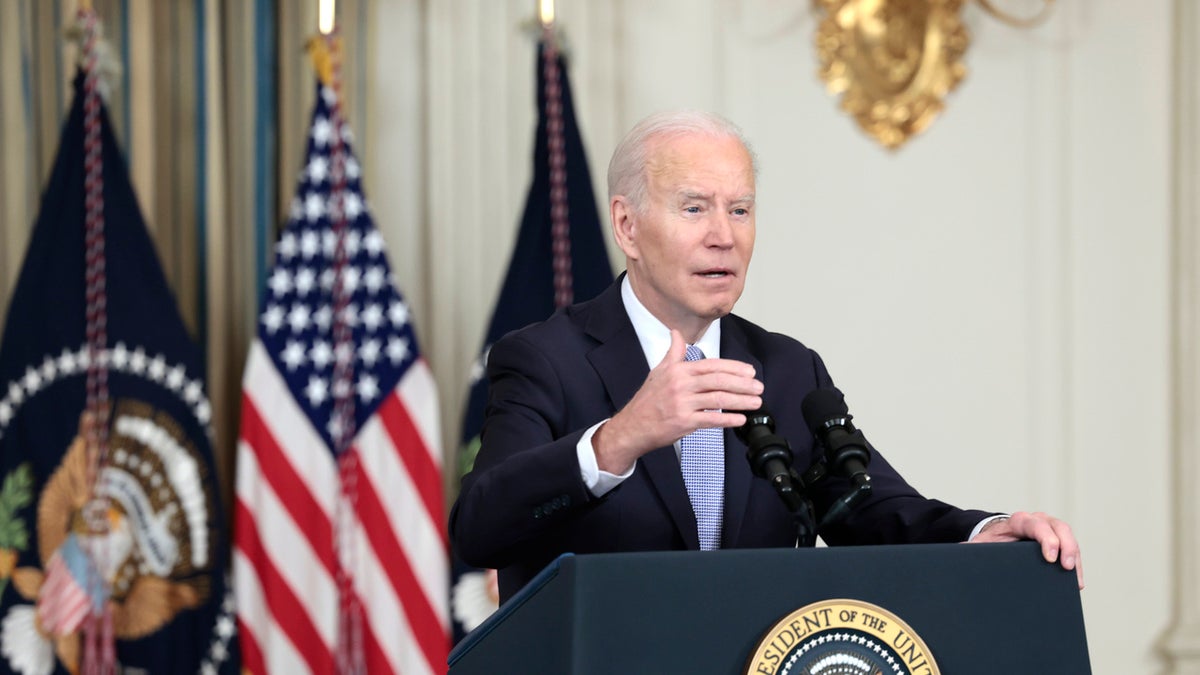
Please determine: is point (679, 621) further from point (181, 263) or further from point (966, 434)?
point (966, 434)

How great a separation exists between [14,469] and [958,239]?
3.29 metres

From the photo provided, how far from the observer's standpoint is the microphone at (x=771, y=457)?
177 centimetres

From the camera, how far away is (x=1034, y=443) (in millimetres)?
5297

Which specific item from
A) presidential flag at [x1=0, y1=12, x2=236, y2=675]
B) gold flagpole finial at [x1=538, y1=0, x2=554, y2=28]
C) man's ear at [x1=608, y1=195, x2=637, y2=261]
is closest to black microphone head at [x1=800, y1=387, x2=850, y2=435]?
man's ear at [x1=608, y1=195, x2=637, y2=261]

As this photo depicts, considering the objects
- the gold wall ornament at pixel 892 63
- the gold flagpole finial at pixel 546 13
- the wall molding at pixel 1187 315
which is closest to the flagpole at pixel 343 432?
the gold flagpole finial at pixel 546 13

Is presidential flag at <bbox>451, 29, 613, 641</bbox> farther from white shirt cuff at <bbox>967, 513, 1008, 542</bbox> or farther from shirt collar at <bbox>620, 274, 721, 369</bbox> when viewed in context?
white shirt cuff at <bbox>967, 513, 1008, 542</bbox>

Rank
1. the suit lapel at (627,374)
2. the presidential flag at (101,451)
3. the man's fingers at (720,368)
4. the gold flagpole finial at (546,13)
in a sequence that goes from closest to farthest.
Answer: the man's fingers at (720,368), the suit lapel at (627,374), the presidential flag at (101,451), the gold flagpole finial at (546,13)

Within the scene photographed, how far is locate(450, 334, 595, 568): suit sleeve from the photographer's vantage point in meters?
1.87

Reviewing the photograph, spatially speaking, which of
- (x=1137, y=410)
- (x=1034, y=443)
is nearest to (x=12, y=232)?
(x=1034, y=443)

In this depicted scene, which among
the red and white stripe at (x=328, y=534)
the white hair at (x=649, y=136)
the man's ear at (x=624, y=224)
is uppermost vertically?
the white hair at (x=649, y=136)

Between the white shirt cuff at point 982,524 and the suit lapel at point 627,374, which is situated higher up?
the suit lapel at point 627,374

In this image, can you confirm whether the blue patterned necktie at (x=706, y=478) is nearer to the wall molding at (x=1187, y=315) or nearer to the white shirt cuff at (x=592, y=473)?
the white shirt cuff at (x=592, y=473)

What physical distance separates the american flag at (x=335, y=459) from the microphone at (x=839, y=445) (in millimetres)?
2600

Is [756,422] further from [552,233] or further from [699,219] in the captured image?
[552,233]
